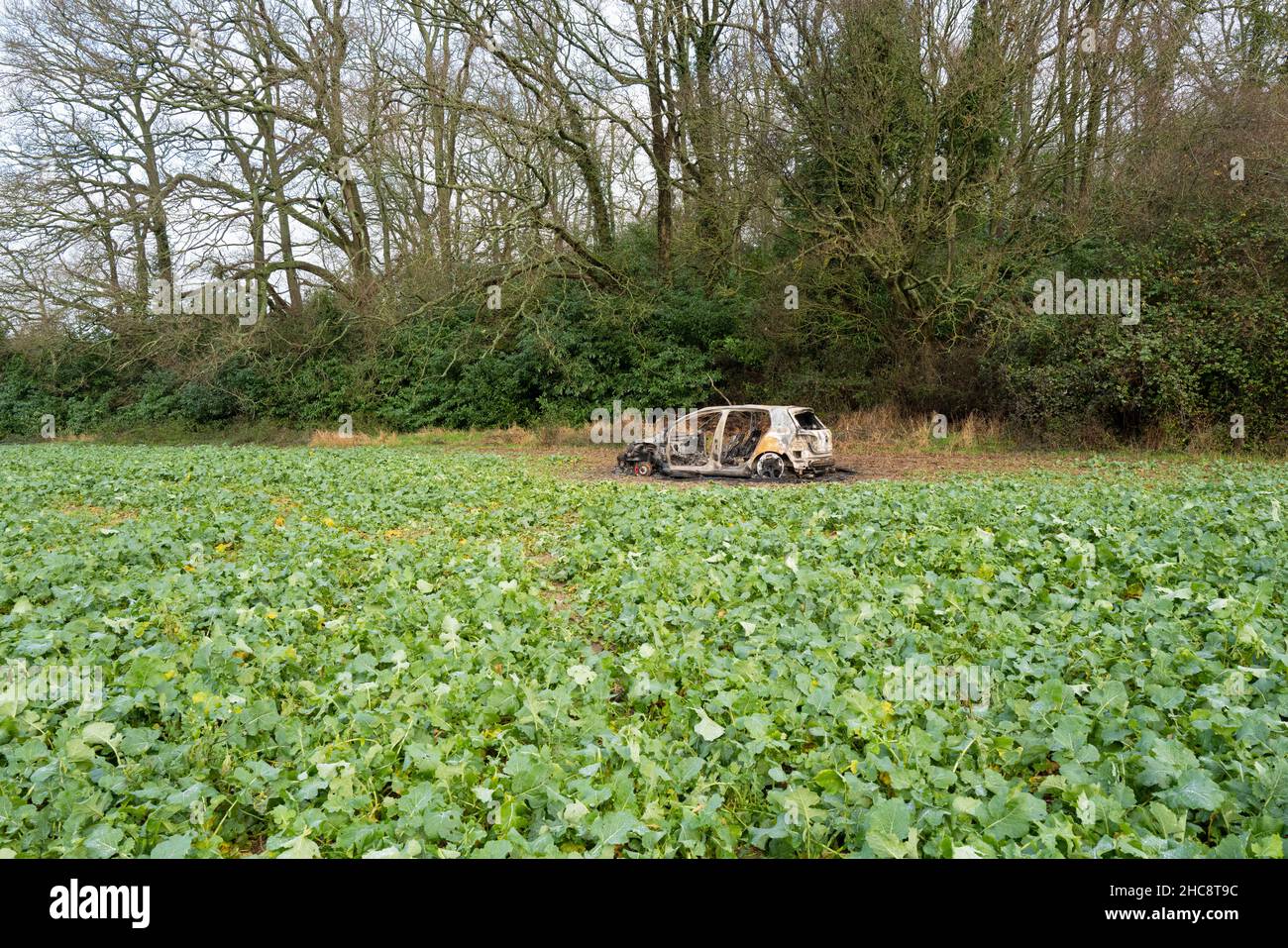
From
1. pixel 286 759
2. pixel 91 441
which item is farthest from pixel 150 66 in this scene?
pixel 286 759

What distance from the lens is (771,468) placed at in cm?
1492

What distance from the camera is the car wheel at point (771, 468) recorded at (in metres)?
14.8

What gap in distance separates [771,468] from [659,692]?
11237mm

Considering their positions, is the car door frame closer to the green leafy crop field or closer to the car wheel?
the car wheel

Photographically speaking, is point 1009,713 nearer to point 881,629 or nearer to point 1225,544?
point 881,629

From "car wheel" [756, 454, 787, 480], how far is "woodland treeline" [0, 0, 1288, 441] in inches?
282

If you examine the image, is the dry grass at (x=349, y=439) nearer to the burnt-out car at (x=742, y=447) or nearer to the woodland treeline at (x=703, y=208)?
the woodland treeline at (x=703, y=208)

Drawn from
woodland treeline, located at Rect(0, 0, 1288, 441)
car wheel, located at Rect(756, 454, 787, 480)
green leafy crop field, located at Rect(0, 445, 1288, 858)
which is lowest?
green leafy crop field, located at Rect(0, 445, 1288, 858)

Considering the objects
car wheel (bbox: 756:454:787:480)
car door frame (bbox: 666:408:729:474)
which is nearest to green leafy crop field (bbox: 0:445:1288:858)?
car wheel (bbox: 756:454:787:480)

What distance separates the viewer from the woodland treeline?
59.3ft

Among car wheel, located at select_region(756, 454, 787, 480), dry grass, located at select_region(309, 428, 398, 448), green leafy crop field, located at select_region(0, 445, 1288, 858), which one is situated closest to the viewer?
green leafy crop field, located at select_region(0, 445, 1288, 858)

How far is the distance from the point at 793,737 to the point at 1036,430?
17582mm

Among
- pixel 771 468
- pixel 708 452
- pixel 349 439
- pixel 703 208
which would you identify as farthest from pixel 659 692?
pixel 349 439

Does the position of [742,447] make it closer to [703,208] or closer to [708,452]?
[708,452]
